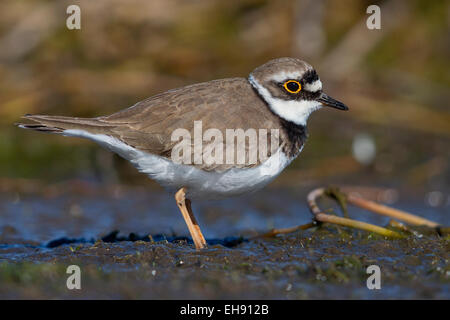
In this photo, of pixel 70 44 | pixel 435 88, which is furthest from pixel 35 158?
pixel 435 88

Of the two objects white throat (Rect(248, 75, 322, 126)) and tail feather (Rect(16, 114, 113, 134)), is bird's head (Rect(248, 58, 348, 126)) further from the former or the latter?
tail feather (Rect(16, 114, 113, 134))

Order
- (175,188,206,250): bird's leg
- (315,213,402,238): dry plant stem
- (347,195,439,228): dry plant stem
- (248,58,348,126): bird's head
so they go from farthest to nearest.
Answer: (347,195,439,228): dry plant stem, (248,58,348,126): bird's head, (315,213,402,238): dry plant stem, (175,188,206,250): bird's leg

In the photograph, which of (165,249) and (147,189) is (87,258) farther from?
(147,189)

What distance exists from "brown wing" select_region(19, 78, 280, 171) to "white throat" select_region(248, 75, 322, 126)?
113 millimetres

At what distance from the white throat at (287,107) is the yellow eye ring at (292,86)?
108 millimetres

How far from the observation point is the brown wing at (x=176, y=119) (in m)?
6.11

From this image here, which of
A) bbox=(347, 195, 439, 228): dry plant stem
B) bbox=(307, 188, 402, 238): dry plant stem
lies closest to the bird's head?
bbox=(307, 188, 402, 238): dry plant stem

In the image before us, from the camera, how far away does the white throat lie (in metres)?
6.48

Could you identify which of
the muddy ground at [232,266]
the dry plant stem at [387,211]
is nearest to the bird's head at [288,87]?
the dry plant stem at [387,211]

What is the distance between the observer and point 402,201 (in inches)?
402

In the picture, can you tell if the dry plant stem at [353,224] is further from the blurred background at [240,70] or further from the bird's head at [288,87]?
the blurred background at [240,70]
